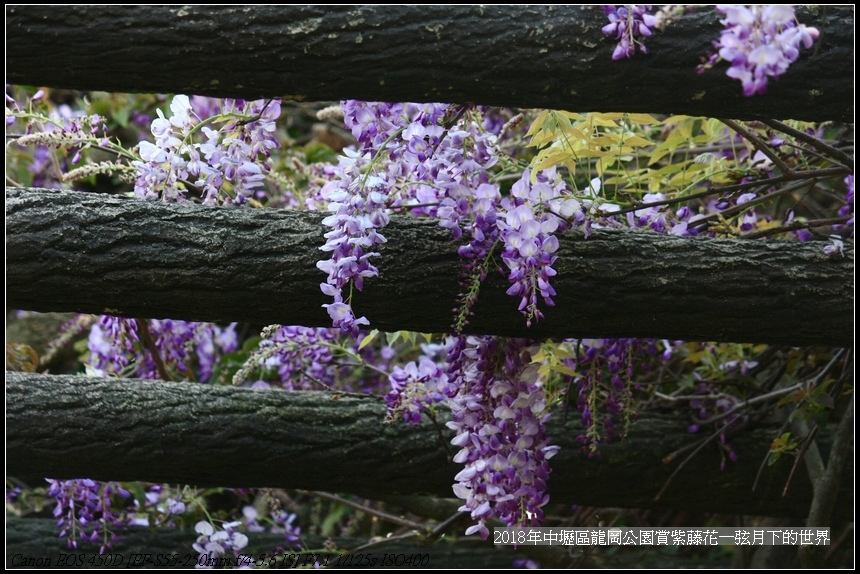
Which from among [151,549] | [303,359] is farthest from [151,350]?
[151,549]

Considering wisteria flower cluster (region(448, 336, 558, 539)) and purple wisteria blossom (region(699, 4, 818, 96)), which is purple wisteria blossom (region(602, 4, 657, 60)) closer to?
purple wisteria blossom (region(699, 4, 818, 96))

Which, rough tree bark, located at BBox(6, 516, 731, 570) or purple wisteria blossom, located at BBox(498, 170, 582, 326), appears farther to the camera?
rough tree bark, located at BBox(6, 516, 731, 570)

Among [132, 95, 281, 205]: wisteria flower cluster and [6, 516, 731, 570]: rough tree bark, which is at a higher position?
[132, 95, 281, 205]: wisteria flower cluster

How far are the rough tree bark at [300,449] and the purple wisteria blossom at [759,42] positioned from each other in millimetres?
1131

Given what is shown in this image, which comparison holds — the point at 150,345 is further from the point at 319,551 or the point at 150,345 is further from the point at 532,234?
the point at 532,234

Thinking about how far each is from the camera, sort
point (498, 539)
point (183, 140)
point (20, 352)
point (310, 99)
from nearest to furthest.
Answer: point (310, 99) < point (183, 140) < point (498, 539) < point (20, 352)

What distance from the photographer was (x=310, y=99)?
1.37m

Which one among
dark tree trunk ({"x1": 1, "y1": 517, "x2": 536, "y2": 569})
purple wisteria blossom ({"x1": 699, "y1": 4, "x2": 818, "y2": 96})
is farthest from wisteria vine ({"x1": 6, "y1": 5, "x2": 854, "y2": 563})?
dark tree trunk ({"x1": 1, "y1": 517, "x2": 536, "y2": 569})

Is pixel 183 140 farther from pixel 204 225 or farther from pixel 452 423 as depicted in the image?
pixel 452 423

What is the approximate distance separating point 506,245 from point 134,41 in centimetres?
63

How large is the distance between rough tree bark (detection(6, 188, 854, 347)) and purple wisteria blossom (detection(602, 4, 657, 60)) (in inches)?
15.5

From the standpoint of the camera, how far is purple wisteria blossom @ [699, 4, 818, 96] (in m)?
1.10

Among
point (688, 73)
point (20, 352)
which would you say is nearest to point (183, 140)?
point (688, 73)

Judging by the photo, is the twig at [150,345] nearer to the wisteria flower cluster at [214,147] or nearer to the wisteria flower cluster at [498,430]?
the wisteria flower cluster at [214,147]
